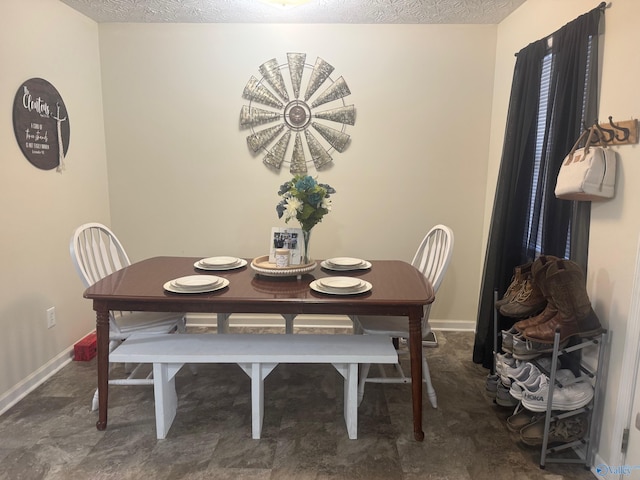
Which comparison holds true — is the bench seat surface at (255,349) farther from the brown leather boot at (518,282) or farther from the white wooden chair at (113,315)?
the brown leather boot at (518,282)

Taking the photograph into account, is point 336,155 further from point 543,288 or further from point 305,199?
point 543,288

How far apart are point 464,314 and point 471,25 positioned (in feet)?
7.16

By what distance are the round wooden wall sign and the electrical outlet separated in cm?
89

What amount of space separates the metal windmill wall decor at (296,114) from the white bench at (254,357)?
1.57 m

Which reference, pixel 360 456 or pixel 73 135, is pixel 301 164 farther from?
pixel 360 456

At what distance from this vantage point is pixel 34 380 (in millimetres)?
2502

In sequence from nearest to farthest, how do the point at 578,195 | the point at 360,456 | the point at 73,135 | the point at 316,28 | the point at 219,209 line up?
1. the point at 578,195
2. the point at 360,456
3. the point at 73,135
4. the point at 316,28
5. the point at 219,209

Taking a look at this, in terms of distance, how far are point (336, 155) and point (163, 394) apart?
2.03m

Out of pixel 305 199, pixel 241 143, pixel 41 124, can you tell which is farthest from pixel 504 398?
pixel 41 124

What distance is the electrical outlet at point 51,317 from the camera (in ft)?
8.77

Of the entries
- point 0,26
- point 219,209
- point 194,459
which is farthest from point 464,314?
point 0,26

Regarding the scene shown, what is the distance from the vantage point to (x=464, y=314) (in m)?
3.46

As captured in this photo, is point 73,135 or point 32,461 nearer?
point 32,461

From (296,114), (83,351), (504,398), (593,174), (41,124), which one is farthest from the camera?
(296,114)
